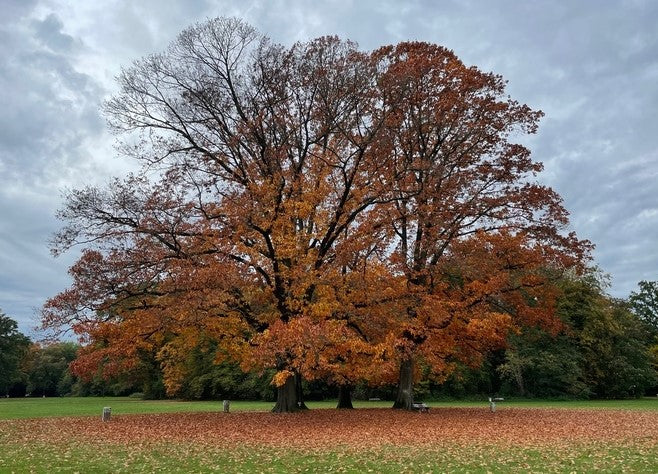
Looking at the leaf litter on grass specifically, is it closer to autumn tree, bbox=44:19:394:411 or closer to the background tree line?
autumn tree, bbox=44:19:394:411

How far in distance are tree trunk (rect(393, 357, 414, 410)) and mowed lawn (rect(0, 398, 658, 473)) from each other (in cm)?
622

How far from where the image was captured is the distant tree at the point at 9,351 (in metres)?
74.4

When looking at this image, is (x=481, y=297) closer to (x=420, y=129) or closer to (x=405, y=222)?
(x=405, y=222)

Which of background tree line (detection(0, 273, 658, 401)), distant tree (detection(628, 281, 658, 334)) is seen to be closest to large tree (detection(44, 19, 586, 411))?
background tree line (detection(0, 273, 658, 401))

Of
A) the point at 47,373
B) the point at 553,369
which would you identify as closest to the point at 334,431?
the point at 553,369

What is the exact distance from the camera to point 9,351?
76.8 metres

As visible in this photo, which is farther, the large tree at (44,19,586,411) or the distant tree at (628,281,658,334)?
the distant tree at (628,281,658,334)

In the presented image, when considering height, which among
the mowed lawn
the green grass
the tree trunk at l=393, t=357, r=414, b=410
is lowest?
the mowed lawn

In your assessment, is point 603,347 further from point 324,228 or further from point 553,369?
point 324,228

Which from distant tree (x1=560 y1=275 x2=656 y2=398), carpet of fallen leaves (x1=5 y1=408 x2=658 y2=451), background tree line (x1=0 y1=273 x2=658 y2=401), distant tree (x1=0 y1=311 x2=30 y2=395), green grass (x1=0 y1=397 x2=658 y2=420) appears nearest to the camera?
carpet of fallen leaves (x1=5 y1=408 x2=658 y2=451)

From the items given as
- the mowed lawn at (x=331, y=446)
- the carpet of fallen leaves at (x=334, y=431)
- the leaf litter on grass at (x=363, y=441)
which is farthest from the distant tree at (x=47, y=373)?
the mowed lawn at (x=331, y=446)

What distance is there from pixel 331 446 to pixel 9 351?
78314mm

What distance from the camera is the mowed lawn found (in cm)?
1142

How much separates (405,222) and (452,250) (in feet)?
9.17
